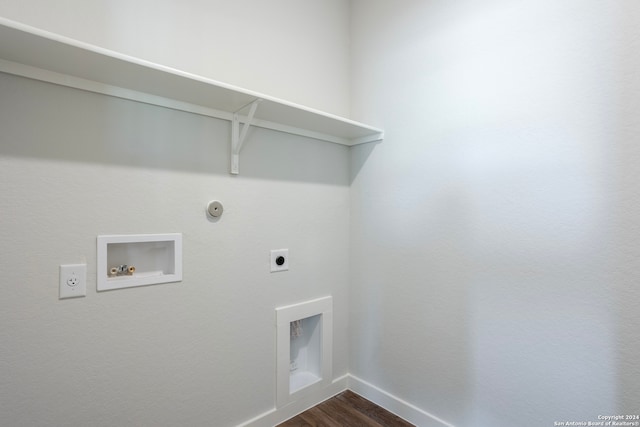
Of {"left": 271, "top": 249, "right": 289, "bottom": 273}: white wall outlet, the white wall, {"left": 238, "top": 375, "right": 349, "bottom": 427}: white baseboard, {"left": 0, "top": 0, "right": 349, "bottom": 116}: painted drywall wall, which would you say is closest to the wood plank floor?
{"left": 238, "top": 375, "right": 349, "bottom": 427}: white baseboard

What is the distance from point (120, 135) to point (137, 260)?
1.76ft

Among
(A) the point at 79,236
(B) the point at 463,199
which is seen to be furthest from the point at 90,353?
(B) the point at 463,199

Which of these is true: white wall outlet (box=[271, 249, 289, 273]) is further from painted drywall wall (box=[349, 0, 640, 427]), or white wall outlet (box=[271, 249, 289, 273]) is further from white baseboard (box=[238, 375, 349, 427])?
white baseboard (box=[238, 375, 349, 427])

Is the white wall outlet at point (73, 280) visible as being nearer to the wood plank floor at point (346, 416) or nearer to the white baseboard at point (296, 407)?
the white baseboard at point (296, 407)

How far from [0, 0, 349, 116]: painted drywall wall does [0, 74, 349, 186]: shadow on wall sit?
24 cm

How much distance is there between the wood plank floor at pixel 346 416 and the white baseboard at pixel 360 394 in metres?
0.03

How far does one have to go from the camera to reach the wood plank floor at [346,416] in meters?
1.69

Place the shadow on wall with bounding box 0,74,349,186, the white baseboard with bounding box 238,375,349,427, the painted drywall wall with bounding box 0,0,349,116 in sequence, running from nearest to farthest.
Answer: the shadow on wall with bounding box 0,74,349,186, the painted drywall wall with bounding box 0,0,349,116, the white baseboard with bounding box 238,375,349,427

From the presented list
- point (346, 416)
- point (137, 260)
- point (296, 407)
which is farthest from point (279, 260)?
point (346, 416)

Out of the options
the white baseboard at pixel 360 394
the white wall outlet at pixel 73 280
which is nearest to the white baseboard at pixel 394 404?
the white baseboard at pixel 360 394

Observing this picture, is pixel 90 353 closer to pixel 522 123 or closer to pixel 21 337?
pixel 21 337

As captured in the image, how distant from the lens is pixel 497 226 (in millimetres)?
1396

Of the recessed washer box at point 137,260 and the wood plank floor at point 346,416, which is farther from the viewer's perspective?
the wood plank floor at point 346,416

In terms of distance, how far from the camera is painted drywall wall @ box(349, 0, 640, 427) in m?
1.11
